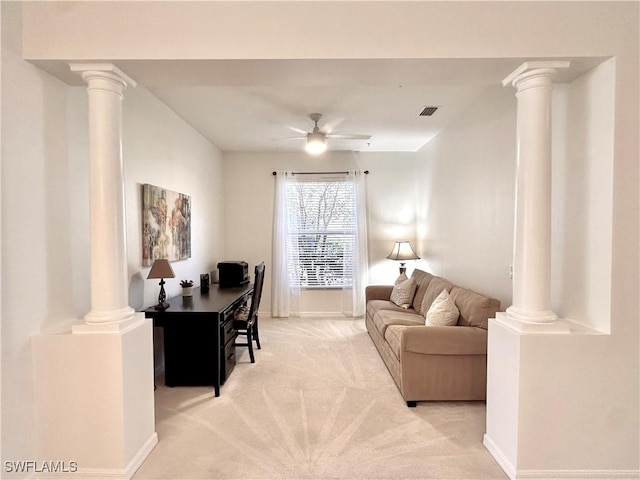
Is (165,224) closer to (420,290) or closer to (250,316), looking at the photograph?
(250,316)

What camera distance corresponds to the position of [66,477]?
6.76 ft

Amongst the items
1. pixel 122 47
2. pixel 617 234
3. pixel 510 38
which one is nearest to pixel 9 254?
pixel 122 47

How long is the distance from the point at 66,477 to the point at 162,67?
7.94 ft

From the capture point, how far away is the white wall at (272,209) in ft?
19.4

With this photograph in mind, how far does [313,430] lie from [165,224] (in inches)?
95.3

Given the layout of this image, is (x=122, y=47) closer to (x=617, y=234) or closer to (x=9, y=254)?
(x=9, y=254)

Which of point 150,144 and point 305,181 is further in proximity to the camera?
point 305,181

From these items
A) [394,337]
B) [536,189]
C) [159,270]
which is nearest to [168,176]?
[159,270]

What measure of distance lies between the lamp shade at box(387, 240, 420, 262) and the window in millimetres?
703

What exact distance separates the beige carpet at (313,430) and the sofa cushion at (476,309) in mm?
662

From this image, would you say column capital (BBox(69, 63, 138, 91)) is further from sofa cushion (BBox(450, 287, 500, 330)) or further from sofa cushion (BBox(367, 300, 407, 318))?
sofa cushion (BBox(367, 300, 407, 318))

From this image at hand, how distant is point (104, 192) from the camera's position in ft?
6.89

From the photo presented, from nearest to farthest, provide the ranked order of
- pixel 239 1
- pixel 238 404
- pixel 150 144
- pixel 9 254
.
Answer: pixel 9 254 → pixel 239 1 → pixel 238 404 → pixel 150 144

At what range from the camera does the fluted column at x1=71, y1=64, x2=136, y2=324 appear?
6.88 ft
